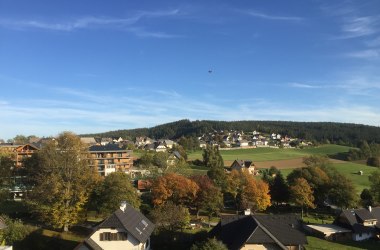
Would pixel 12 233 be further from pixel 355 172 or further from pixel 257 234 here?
pixel 355 172

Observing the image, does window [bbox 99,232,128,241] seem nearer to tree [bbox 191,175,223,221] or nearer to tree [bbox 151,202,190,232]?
tree [bbox 151,202,190,232]

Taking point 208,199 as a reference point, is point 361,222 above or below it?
below

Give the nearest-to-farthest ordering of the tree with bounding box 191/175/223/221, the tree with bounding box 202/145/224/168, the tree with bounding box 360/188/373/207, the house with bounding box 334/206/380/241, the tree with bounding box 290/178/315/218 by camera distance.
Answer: the house with bounding box 334/206/380/241 → the tree with bounding box 191/175/223/221 → the tree with bounding box 290/178/315/218 → the tree with bounding box 360/188/373/207 → the tree with bounding box 202/145/224/168

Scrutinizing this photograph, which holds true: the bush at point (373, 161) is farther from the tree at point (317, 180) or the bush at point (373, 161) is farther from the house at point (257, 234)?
the house at point (257, 234)

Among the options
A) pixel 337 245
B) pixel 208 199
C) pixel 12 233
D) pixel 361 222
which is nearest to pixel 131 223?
pixel 12 233

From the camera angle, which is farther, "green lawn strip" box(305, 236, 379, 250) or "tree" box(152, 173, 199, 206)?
"tree" box(152, 173, 199, 206)

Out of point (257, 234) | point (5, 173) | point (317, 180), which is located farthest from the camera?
point (317, 180)

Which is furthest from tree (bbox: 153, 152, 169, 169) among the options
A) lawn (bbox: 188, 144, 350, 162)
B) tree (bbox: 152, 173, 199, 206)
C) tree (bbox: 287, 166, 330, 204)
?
tree (bbox: 287, 166, 330, 204)
